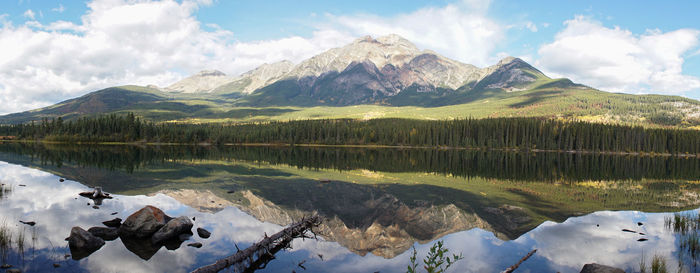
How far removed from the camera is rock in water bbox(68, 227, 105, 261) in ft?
57.8

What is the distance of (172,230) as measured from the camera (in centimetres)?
1994

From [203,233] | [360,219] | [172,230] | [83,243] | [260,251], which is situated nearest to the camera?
[260,251]

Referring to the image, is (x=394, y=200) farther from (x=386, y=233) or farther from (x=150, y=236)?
(x=150, y=236)

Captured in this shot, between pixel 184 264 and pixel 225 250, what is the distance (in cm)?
239

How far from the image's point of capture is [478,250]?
19875 mm

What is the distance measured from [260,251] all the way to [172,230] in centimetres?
597

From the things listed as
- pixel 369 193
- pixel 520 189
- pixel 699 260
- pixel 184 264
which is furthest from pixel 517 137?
pixel 184 264

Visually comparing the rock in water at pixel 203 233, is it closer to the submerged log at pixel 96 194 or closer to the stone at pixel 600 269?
the submerged log at pixel 96 194

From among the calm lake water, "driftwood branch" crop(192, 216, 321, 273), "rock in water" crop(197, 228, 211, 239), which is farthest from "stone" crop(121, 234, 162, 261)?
"driftwood branch" crop(192, 216, 321, 273)

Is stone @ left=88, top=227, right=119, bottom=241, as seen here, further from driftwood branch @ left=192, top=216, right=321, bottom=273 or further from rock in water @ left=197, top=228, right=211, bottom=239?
driftwood branch @ left=192, top=216, right=321, bottom=273

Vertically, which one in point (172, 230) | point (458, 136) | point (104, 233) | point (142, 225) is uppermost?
point (458, 136)

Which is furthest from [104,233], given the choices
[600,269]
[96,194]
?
[600,269]

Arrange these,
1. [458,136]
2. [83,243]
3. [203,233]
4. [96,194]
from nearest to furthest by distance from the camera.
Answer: [83,243], [203,233], [96,194], [458,136]

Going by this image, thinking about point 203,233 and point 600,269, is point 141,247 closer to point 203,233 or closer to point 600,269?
point 203,233
